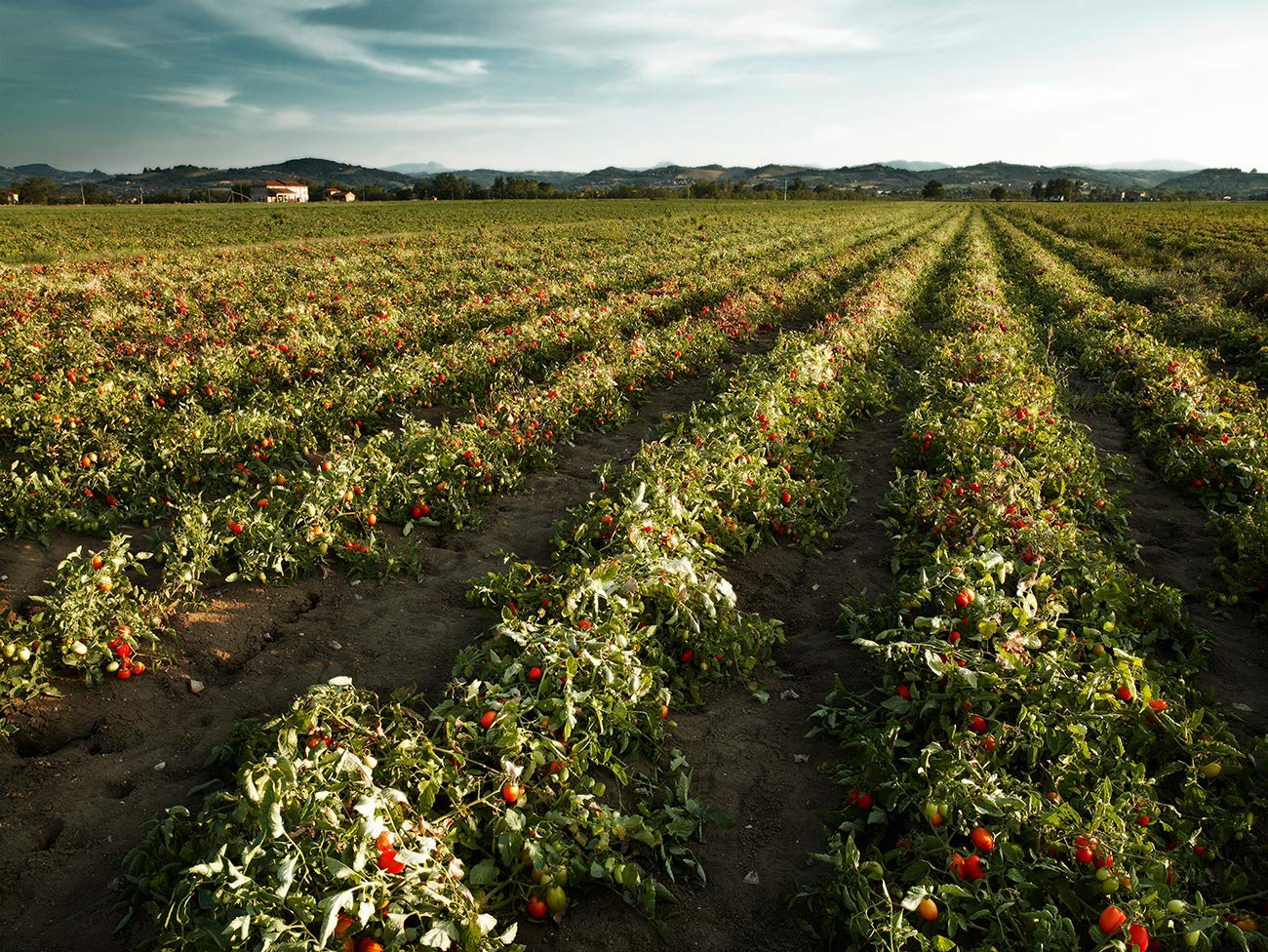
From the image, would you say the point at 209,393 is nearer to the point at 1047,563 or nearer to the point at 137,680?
the point at 137,680

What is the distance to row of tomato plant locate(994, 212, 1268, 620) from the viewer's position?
18.8 feet

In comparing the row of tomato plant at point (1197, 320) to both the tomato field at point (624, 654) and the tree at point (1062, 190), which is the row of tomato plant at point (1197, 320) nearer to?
the tomato field at point (624, 654)

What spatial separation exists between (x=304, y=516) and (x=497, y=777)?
3467 mm

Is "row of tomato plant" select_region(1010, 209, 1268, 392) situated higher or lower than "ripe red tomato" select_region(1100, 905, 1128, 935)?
higher

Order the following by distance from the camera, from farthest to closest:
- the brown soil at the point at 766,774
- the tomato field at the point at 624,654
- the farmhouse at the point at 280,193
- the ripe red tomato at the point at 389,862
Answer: the farmhouse at the point at 280,193, the brown soil at the point at 766,774, the tomato field at the point at 624,654, the ripe red tomato at the point at 389,862

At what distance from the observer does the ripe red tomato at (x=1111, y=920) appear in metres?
2.52

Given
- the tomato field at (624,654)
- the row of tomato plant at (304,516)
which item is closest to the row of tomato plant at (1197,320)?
the tomato field at (624,654)

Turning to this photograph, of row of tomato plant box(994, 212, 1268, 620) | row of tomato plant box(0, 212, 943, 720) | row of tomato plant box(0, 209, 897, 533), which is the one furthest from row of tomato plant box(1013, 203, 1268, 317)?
row of tomato plant box(0, 212, 943, 720)

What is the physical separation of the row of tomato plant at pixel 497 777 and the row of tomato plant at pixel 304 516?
140 cm

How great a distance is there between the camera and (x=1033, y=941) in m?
2.65

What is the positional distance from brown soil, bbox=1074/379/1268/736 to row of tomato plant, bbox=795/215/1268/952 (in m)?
0.23

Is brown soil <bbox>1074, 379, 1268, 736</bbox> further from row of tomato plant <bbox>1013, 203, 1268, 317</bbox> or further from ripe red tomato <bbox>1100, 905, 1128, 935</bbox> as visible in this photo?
row of tomato plant <bbox>1013, 203, 1268, 317</bbox>

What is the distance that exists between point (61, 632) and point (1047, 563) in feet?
22.1

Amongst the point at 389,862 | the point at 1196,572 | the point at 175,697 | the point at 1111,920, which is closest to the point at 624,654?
the point at 389,862
